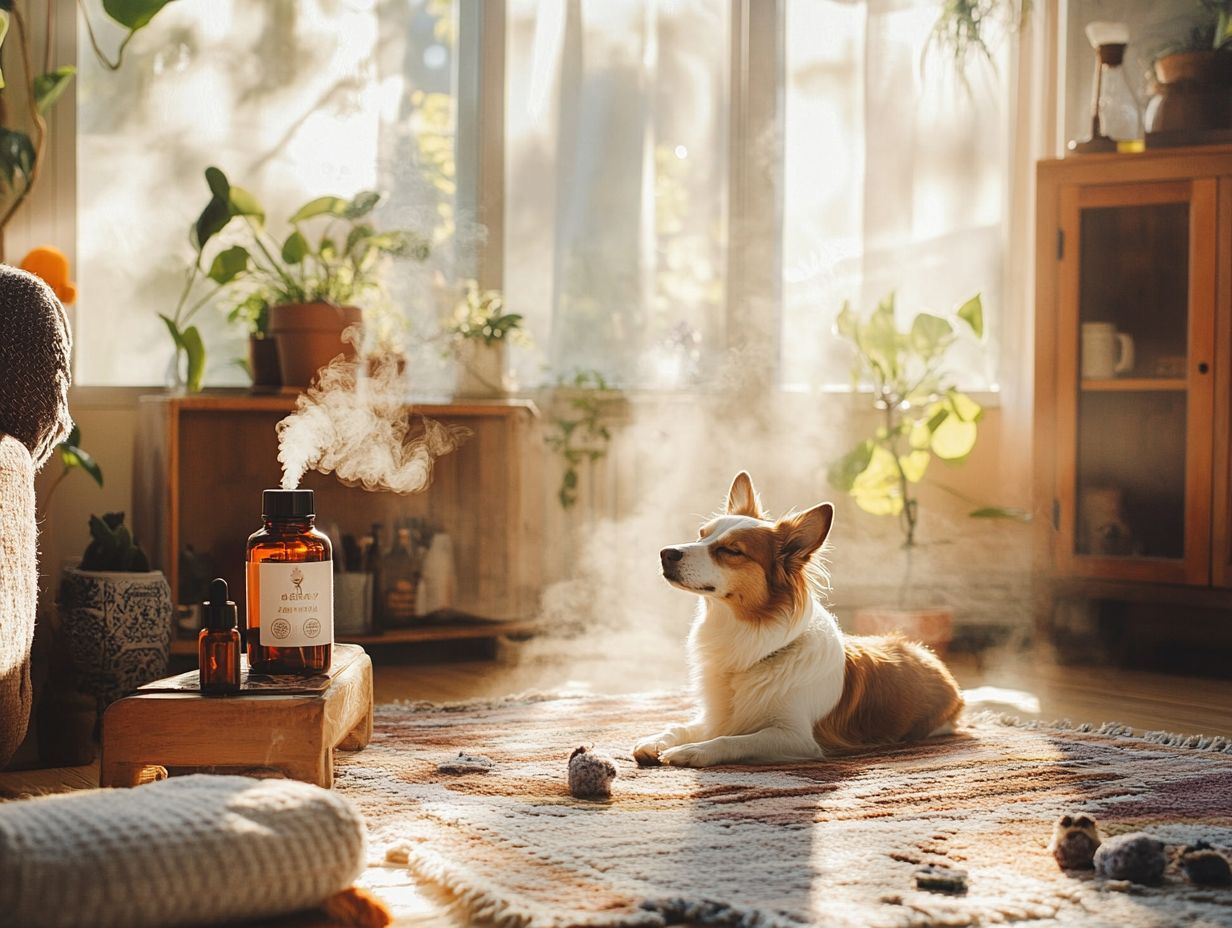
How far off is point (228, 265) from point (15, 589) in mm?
1607

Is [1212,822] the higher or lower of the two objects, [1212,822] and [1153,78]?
the lower

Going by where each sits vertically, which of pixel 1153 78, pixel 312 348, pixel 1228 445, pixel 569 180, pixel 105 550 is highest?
pixel 1153 78

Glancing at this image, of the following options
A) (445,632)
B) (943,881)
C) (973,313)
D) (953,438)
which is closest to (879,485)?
(953,438)

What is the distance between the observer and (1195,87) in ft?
12.2

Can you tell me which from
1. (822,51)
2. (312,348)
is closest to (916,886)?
(312,348)

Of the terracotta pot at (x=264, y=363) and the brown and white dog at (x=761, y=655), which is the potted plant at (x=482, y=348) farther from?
the brown and white dog at (x=761, y=655)

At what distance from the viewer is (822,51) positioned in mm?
4355

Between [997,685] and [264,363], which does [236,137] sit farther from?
[997,685]

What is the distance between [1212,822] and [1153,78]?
268cm

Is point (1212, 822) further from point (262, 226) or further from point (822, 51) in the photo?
point (822, 51)

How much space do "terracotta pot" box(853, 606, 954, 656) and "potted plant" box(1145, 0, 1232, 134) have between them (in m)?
1.50

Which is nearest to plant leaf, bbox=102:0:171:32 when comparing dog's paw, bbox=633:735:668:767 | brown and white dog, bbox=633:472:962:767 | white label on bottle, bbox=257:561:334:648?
white label on bottle, bbox=257:561:334:648

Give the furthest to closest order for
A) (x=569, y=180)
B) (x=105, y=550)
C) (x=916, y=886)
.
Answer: (x=569, y=180) → (x=105, y=550) → (x=916, y=886)

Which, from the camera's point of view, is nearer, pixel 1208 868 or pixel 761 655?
pixel 1208 868
